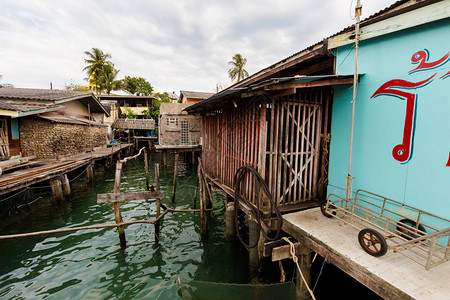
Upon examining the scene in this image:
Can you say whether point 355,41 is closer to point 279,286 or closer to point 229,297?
point 279,286

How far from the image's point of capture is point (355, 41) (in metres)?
4.60

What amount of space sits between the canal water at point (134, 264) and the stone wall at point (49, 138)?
5091mm

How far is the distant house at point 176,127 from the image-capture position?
21.0 m

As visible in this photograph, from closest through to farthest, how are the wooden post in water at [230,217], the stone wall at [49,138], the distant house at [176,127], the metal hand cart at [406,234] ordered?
the metal hand cart at [406,234]
the wooden post in water at [230,217]
the stone wall at [49,138]
the distant house at [176,127]

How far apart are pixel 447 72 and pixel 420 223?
2588 mm

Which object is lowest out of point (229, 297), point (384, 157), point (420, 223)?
point (229, 297)

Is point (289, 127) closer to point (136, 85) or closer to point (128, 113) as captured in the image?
point (128, 113)

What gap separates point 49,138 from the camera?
1362 centimetres

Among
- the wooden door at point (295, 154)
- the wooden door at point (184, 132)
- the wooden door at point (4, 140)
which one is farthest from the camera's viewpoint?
the wooden door at point (184, 132)

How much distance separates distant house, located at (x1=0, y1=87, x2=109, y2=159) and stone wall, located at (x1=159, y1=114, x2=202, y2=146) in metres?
6.39

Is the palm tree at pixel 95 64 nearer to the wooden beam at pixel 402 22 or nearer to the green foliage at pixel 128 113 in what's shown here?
the green foliage at pixel 128 113

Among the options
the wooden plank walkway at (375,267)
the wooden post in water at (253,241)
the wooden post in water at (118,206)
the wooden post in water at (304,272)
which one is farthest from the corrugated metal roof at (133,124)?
the wooden plank walkway at (375,267)

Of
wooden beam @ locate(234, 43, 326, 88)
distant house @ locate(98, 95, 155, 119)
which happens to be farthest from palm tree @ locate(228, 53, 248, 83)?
wooden beam @ locate(234, 43, 326, 88)

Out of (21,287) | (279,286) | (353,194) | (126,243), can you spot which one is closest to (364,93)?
(353,194)
